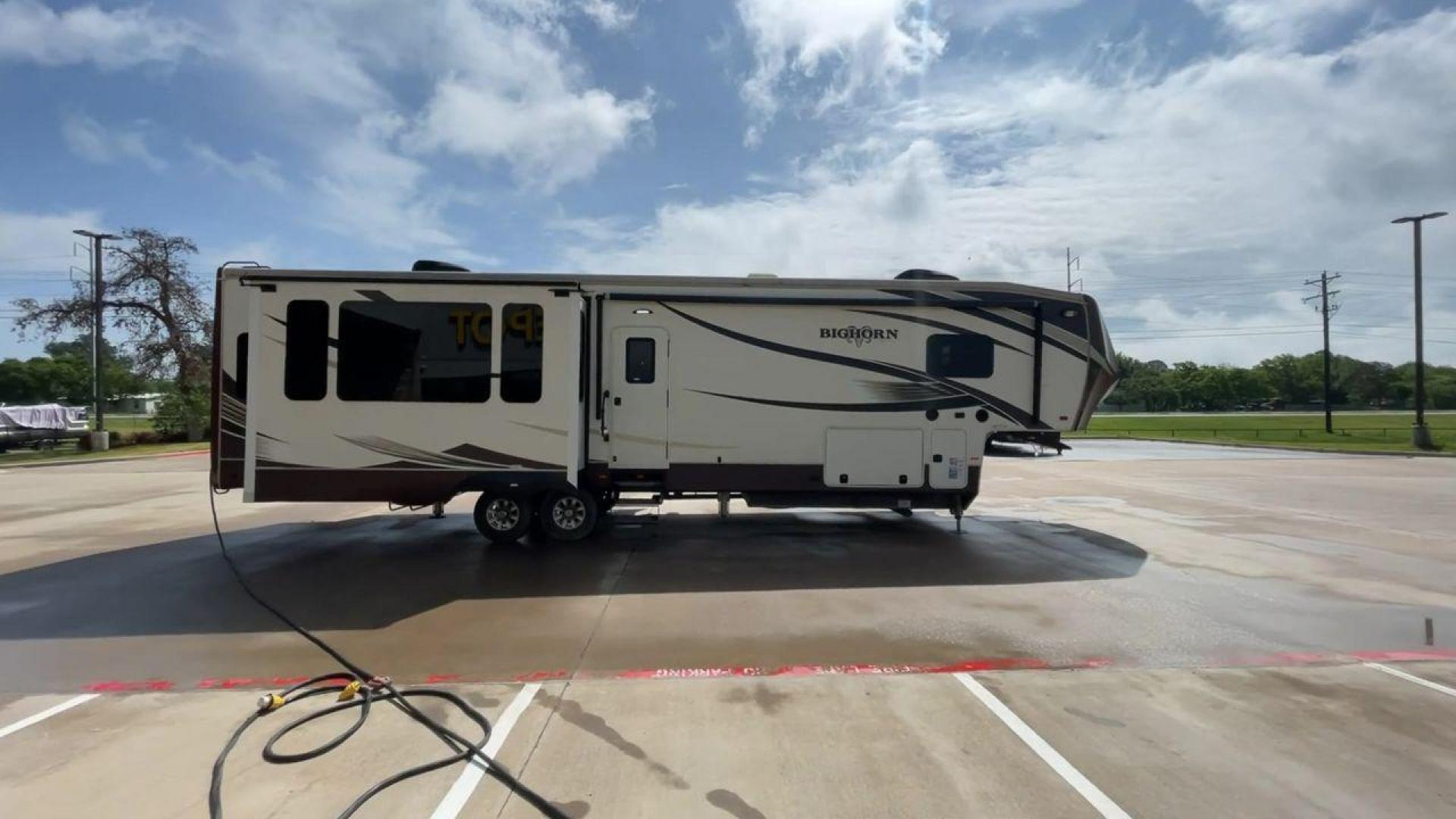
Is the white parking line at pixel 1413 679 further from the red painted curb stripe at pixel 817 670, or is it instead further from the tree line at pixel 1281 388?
the tree line at pixel 1281 388

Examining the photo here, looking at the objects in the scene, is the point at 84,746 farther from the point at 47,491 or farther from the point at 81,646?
the point at 47,491

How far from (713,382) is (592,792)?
238 inches

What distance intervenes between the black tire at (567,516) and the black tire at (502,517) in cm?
21

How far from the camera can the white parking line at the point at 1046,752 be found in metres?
3.26

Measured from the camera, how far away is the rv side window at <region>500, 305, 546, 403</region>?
8.38 metres

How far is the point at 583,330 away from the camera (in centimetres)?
873

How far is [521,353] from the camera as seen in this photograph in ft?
27.6

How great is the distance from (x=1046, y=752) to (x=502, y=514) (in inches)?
268

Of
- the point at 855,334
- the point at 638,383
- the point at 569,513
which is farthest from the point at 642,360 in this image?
the point at 855,334

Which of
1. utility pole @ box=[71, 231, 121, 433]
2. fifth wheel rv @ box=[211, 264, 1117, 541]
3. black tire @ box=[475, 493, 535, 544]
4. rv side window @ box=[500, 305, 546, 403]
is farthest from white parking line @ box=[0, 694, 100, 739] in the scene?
utility pole @ box=[71, 231, 121, 433]

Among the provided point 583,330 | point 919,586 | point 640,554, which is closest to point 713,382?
point 583,330

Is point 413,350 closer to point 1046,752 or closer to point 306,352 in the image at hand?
point 306,352

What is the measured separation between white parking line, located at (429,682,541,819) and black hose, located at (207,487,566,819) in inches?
1.5

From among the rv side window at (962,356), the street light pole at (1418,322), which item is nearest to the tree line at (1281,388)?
the street light pole at (1418,322)
